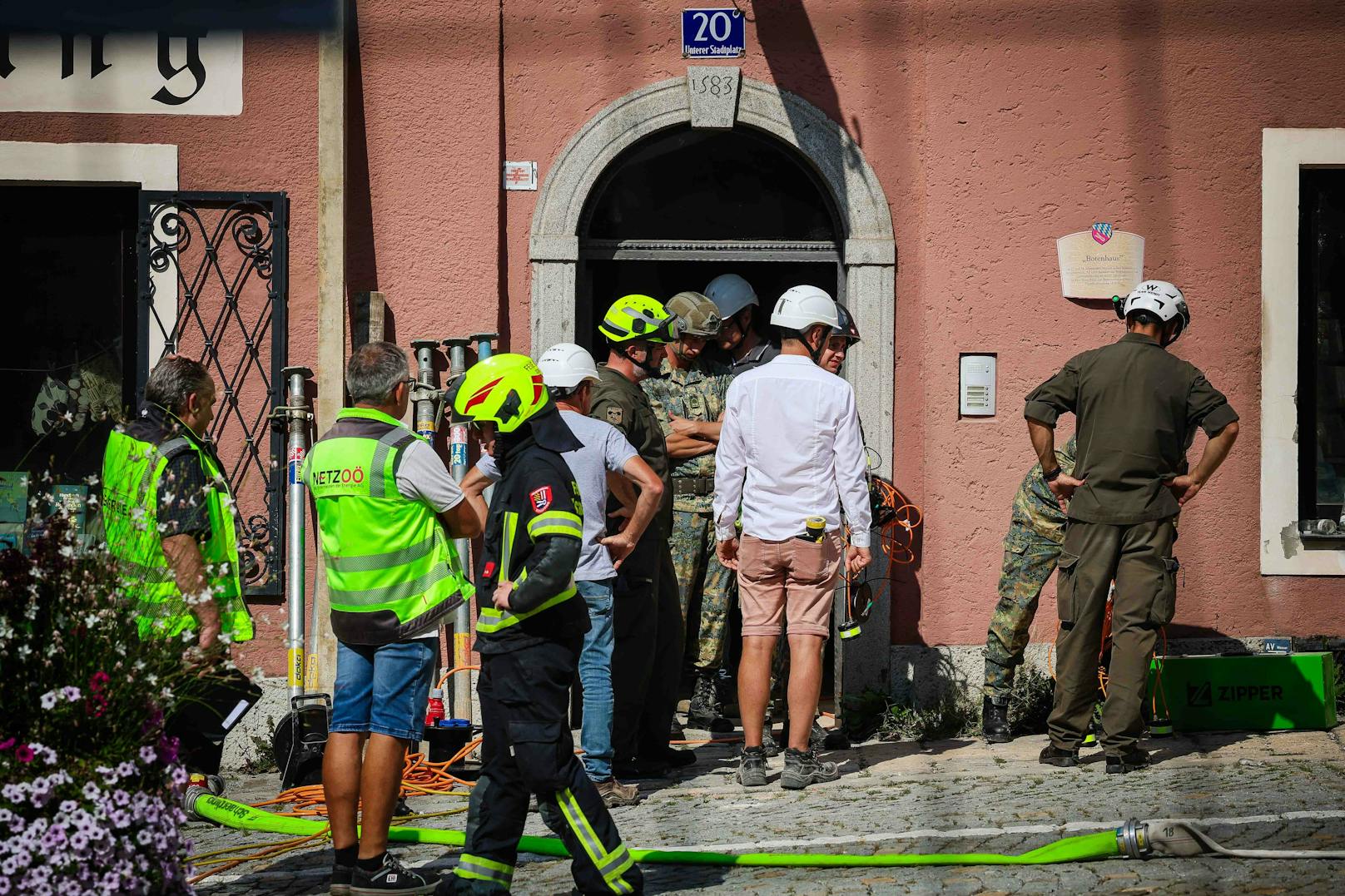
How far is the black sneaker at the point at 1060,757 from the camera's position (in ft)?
23.4

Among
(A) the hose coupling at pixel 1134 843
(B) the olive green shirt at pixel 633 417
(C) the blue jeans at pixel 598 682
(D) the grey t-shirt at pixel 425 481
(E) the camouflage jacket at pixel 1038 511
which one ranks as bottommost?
(A) the hose coupling at pixel 1134 843

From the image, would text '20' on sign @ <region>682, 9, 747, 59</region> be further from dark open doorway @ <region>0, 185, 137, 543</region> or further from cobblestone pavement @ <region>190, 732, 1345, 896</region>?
cobblestone pavement @ <region>190, 732, 1345, 896</region>

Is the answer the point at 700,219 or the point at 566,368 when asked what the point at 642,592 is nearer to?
the point at 566,368

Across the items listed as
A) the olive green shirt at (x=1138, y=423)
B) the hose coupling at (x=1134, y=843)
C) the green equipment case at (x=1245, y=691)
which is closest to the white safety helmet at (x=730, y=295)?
the olive green shirt at (x=1138, y=423)

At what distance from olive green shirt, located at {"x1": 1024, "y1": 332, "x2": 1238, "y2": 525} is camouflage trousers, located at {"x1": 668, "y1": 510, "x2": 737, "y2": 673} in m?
1.90

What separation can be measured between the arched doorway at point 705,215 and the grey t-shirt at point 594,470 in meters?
2.38

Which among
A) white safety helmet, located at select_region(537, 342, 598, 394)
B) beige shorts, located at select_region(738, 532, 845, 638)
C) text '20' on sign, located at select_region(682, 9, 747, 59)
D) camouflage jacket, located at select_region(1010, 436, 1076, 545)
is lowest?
beige shorts, located at select_region(738, 532, 845, 638)

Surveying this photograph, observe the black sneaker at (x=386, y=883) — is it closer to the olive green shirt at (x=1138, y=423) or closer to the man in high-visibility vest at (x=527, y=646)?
Answer: the man in high-visibility vest at (x=527, y=646)

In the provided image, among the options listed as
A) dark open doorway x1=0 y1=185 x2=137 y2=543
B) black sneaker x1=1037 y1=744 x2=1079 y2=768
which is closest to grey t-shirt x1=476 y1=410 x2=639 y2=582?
black sneaker x1=1037 y1=744 x2=1079 y2=768

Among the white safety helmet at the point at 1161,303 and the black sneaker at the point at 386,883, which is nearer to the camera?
the black sneaker at the point at 386,883

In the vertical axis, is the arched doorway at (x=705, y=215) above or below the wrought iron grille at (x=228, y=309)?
above

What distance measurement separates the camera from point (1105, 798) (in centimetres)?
639

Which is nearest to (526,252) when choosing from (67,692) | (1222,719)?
(1222,719)

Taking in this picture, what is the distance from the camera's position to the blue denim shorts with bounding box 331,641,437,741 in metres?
5.33
